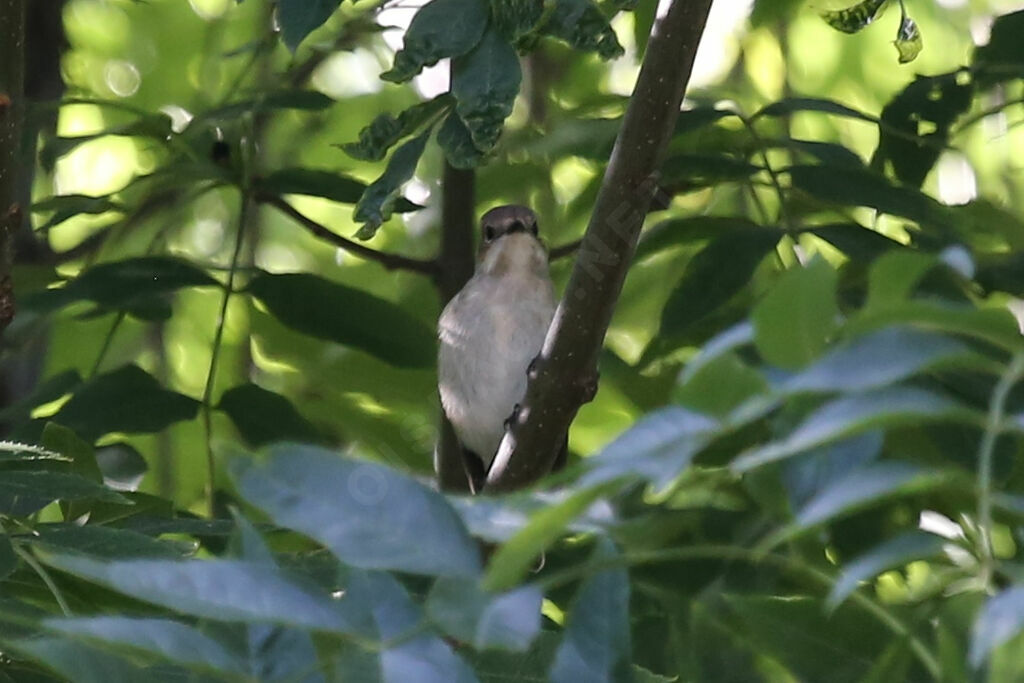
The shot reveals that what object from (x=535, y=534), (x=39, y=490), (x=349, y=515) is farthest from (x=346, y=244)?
(x=535, y=534)

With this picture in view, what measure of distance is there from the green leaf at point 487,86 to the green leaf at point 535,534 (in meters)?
1.37

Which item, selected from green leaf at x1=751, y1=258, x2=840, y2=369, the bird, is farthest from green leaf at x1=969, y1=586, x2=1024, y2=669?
the bird

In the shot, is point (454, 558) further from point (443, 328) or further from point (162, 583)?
point (443, 328)

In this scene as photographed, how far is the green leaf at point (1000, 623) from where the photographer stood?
1079mm

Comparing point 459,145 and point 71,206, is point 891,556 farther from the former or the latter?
point 71,206

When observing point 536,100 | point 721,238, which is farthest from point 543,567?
point 536,100

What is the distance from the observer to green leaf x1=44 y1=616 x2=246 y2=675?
128 cm

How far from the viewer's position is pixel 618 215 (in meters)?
2.60

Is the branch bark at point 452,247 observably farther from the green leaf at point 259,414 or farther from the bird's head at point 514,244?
the green leaf at point 259,414

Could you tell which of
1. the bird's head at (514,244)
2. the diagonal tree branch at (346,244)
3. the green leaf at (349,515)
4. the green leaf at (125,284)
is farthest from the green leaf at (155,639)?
the bird's head at (514,244)

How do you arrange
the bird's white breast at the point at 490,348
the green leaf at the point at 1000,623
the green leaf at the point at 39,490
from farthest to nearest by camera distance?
the bird's white breast at the point at 490,348, the green leaf at the point at 39,490, the green leaf at the point at 1000,623

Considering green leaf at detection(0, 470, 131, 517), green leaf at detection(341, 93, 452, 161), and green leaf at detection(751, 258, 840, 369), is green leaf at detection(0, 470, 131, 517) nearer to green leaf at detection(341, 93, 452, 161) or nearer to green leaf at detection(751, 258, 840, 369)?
green leaf at detection(341, 93, 452, 161)

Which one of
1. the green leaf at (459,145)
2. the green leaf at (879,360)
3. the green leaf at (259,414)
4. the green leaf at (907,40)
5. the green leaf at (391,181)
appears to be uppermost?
the green leaf at (907,40)

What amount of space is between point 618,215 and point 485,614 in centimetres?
140
